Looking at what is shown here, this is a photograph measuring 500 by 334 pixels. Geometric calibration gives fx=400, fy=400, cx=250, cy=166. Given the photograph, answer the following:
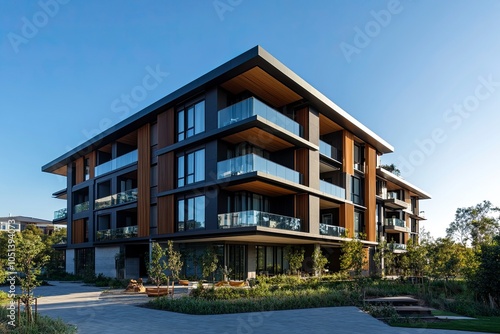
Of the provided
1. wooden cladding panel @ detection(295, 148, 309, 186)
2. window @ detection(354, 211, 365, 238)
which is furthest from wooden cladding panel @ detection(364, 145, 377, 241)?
wooden cladding panel @ detection(295, 148, 309, 186)

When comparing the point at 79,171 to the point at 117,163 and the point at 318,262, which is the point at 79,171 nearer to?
the point at 117,163

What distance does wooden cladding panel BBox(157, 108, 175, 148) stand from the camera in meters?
28.0

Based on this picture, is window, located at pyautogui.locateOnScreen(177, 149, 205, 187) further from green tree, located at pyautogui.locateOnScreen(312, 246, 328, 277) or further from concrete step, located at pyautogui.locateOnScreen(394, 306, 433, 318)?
concrete step, located at pyautogui.locateOnScreen(394, 306, 433, 318)

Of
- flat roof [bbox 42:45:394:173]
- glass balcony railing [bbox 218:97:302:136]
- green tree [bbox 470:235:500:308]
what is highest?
flat roof [bbox 42:45:394:173]

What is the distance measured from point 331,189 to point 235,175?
10.1 metres

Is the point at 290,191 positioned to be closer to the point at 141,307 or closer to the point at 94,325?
the point at 141,307

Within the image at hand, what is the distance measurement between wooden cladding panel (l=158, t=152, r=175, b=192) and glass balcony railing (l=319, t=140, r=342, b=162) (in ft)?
35.9

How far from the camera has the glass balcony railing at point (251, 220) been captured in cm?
2214

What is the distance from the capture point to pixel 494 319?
1298 centimetres

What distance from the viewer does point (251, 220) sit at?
22094 millimetres

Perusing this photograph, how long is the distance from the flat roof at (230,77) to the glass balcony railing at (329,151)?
2.17 metres

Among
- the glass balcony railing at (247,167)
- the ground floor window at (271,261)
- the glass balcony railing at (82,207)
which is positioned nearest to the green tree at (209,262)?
the glass balcony railing at (247,167)

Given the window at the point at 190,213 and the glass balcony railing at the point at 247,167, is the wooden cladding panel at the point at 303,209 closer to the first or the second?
the glass balcony railing at the point at 247,167

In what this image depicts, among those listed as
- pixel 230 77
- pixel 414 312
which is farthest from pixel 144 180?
pixel 414 312
